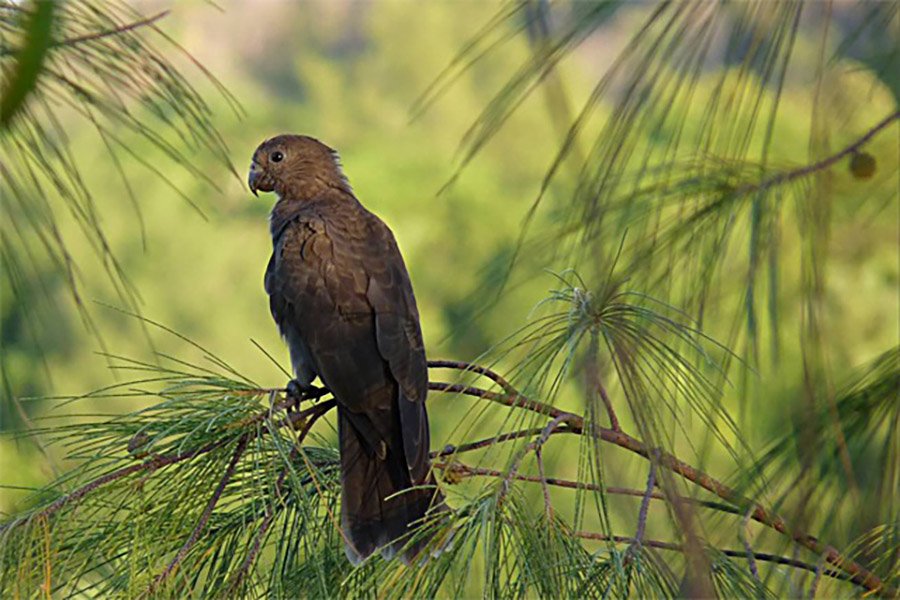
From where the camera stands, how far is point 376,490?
1.77 m

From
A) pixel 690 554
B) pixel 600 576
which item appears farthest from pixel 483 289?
pixel 690 554

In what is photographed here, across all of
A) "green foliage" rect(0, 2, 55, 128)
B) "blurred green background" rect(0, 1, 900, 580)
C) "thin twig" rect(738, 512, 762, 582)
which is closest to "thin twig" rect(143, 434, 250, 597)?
"blurred green background" rect(0, 1, 900, 580)

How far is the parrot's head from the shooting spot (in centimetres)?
243

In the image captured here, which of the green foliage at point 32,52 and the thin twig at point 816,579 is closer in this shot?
the green foliage at point 32,52

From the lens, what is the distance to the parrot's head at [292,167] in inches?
95.7

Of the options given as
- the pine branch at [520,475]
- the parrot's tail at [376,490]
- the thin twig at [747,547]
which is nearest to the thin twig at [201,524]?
the pine branch at [520,475]

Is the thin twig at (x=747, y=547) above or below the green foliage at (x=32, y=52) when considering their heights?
below

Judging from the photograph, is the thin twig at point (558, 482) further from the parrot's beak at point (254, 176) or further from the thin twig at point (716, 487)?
the parrot's beak at point (254, 176)

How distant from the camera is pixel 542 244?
121 centimetres

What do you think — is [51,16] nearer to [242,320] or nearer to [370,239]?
[370,239]

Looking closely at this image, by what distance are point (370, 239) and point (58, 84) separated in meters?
0.93

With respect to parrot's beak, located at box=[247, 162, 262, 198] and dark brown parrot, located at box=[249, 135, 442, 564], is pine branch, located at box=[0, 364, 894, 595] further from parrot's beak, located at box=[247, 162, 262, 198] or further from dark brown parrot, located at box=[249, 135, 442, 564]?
parrot's beak, located at box=[247, 162, 262, 198]

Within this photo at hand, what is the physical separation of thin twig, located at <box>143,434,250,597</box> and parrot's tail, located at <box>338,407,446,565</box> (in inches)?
8.8

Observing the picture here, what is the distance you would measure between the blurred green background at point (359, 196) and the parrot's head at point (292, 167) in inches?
12.0
